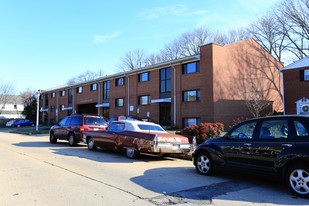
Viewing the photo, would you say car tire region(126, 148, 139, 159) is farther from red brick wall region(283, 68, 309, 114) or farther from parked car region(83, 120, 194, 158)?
red brick wall region(283, 68, 309, 114)

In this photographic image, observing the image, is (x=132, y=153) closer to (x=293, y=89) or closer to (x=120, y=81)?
(x=293, y=89)

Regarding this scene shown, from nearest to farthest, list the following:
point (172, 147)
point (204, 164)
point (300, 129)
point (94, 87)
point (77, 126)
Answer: point (300, 129) < point (204, 164) < point (172, 147) < point (77, 126) < point (94, 87)

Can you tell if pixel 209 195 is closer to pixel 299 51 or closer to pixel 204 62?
pixel 204 62

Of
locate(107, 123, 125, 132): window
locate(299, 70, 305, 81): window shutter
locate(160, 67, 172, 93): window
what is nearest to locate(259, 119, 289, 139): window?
locate(107, 123, 125, 132): window

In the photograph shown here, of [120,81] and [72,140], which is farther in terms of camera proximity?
[120,81]

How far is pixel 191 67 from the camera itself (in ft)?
80.2

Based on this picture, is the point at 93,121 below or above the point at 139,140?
above

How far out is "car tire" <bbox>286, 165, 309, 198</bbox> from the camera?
485cm

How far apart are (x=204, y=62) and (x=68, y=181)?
19.0 metres

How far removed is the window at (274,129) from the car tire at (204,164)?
1.59m

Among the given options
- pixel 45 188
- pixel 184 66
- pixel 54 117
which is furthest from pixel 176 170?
pixel 54 117

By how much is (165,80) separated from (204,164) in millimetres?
20292

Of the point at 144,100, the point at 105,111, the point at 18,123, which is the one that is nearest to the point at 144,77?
the point at 144,100

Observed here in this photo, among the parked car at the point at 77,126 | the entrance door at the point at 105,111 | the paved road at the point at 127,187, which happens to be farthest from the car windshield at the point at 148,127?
the entrance door at the point at 105,111
